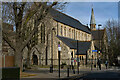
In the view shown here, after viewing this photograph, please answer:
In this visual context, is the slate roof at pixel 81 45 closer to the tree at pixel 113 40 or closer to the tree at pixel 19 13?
the tree at pixel 113 40

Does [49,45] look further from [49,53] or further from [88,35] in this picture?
[88,35]

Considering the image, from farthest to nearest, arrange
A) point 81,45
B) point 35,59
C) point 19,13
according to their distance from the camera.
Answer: point 81,45 → point 35,59 → point 19,13

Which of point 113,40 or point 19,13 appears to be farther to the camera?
point 113,40

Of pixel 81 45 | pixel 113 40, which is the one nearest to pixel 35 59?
pixel 81 45

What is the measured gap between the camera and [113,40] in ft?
193

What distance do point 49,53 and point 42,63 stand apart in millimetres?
3099

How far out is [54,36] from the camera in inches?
1992

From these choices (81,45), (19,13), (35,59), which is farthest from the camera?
(81,45)

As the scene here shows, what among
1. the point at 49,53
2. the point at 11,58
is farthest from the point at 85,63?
the point at 11,58

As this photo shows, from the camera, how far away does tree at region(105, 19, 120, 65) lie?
189 ft

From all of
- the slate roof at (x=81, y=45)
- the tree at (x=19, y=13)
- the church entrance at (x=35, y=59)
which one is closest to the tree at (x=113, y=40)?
the slate roof at (x=81, y=45)

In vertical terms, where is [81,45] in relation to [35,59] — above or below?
above

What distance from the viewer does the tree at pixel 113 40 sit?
189 ft

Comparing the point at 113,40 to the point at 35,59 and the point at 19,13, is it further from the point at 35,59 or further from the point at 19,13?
the point at 19,13
